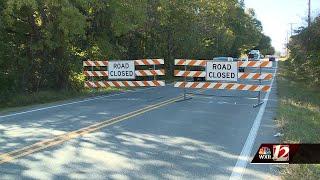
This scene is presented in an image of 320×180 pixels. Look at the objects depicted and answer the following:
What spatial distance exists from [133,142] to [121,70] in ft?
39.9

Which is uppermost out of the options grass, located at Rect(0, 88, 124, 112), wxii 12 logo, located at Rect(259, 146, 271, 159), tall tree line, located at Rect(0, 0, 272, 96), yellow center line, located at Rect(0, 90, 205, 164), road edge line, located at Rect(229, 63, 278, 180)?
tall tree line, located at Rect(0, 0, 272, 96)

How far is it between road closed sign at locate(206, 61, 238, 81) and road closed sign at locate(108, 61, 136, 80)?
13.1 ft

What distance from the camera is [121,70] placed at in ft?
71.9

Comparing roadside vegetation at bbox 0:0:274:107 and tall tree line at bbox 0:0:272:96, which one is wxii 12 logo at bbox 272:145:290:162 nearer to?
Result: roadside vegetation at bbox 0:0:274:107

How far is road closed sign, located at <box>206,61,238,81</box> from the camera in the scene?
18.8 meters

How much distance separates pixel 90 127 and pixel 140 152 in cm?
325

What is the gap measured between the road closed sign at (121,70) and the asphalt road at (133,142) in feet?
16.0

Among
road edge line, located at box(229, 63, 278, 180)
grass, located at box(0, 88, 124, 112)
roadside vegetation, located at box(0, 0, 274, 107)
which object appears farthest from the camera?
roadside vegetation, located at box(0, 0, 274, 107)

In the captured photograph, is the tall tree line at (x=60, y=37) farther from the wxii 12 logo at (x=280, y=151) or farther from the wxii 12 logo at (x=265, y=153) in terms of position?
the wxii 12 logo at (x=280, y=151)

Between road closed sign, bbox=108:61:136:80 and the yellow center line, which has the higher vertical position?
road closed sign, bbox=108:61:136:80

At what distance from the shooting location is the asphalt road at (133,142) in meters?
7.57

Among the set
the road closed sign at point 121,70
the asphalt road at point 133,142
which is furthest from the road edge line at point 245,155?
the road closed sign at point 121,70

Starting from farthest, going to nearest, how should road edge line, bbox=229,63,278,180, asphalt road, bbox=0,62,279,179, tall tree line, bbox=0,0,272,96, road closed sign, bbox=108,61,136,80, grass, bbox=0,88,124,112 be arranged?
road closed sign, bbox=108,61,136,80 → tall tree line, bbox=0,0,272,96 → grass, bbox=0,88,124,112 → asphalt road, bbox=0,62,279,179 → road edge line, bbox=229,63,278,180

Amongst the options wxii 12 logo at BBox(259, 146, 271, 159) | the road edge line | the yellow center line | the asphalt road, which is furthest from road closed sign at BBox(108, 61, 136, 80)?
wxii 12 logo at BBox(259, 146, 271, 159)
